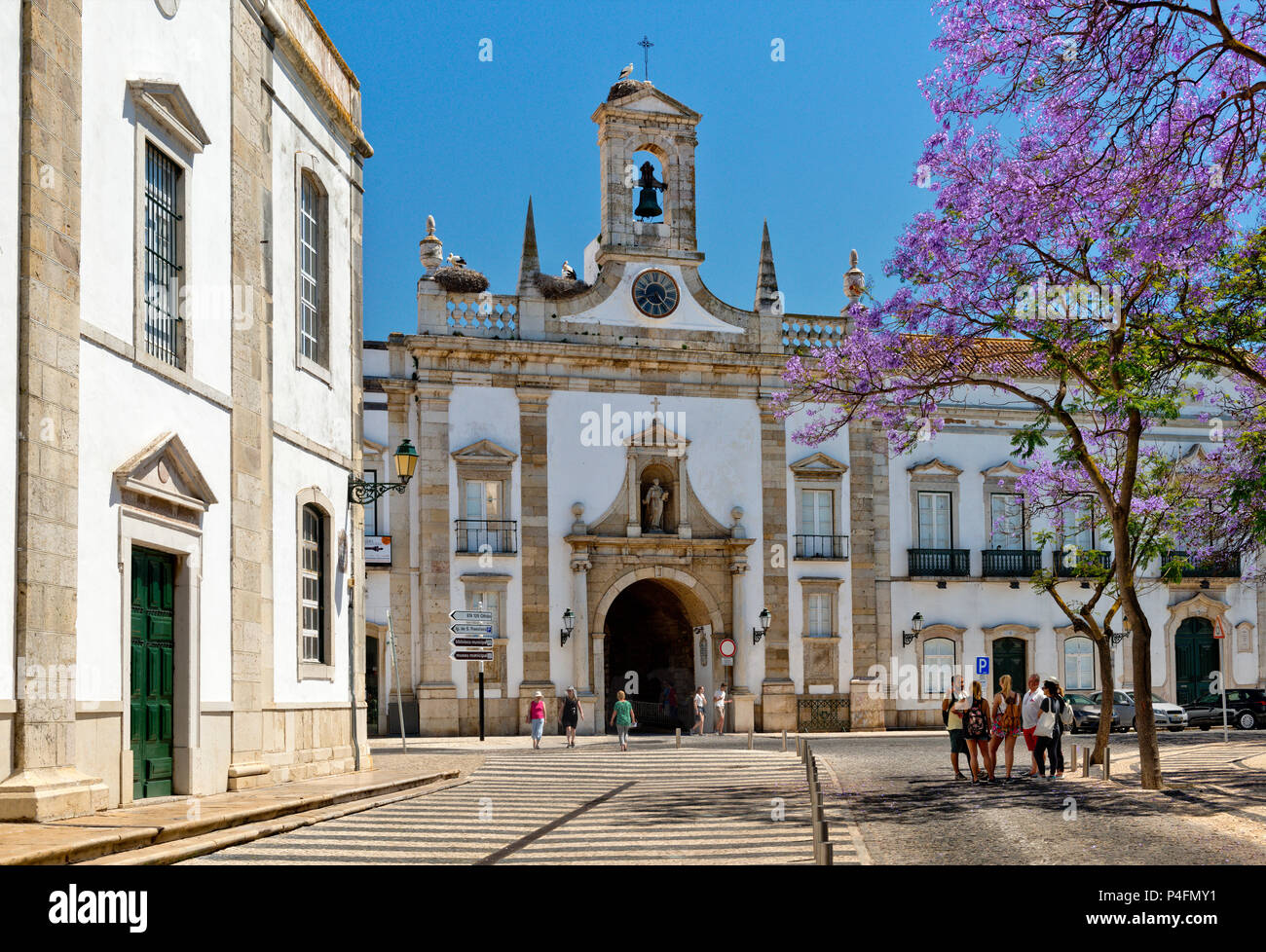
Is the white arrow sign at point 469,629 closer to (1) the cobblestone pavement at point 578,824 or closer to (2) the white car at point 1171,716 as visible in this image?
(1) the cobblestone pavement at point 578,824

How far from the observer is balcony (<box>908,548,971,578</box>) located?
39.3 meters

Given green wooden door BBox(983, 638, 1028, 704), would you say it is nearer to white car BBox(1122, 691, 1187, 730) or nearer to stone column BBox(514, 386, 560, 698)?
white car BBox(1122, 691, 1187, 730)

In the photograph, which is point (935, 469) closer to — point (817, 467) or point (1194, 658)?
point (817, 467)

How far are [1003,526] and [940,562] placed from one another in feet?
6.53

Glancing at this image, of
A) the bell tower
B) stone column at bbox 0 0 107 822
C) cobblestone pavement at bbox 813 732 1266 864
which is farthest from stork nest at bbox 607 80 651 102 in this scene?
stone column at bbox 0 0 107 822

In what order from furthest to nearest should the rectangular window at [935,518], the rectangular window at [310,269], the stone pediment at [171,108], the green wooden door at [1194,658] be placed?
the green wooden door at [1194,658] < the rectangular window at [935,518] < the rectangular window at [310,269] < the stone pediment at [171,108]

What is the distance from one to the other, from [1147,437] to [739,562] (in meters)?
12.6

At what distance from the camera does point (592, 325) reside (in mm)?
Answer: 37656

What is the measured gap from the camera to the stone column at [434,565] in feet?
115

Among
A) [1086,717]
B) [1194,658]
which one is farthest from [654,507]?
[1194,658]


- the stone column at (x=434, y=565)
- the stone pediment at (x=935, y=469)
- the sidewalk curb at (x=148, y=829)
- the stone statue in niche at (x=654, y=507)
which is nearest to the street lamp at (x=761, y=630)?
the stone statue in niche at (x=654, y=507)

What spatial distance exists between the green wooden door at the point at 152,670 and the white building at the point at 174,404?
0.09ft
